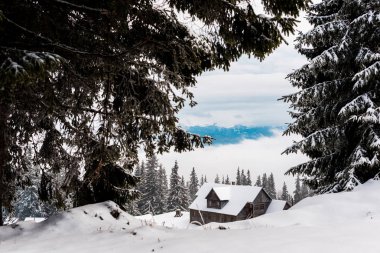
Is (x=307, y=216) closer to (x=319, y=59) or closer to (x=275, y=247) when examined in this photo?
(x=275, y=247)

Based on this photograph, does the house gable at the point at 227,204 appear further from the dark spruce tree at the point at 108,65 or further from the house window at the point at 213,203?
the dark spruce tree at the point at 108,65

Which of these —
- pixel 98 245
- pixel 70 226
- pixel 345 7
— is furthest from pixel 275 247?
pixel 345 7

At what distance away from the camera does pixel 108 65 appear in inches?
221

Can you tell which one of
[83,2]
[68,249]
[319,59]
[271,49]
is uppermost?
[319,59]

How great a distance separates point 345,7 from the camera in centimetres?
1084

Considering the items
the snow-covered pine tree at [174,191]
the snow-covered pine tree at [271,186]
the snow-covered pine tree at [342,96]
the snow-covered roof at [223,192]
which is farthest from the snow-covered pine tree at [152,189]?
the snow-covered pine tree at [271,186]

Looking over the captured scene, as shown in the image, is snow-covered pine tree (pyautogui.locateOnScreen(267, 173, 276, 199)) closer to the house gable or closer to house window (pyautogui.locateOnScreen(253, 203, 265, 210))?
house window (pyautogui.locateOnScreen(253, 203, 265, 210))

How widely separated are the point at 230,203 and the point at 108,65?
40978 millimetres

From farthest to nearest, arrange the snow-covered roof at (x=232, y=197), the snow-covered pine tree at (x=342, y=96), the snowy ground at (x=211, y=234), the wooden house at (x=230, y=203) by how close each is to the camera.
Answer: the snow-covered roof at (x=232, y=197) → the wooden house at (x=230, y=203) → the snow-covered pine tree at (x=342, y=96) → the snowy ground at (x=211, y=234)

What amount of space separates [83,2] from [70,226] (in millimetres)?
3828

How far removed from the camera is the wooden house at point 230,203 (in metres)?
42.6

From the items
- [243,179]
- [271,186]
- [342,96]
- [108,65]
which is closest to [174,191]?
[342,96]

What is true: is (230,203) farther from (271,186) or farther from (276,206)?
(271,186)

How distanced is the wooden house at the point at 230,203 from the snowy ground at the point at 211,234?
35.8 m
